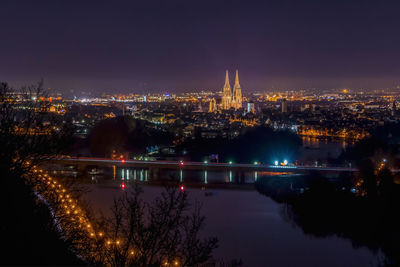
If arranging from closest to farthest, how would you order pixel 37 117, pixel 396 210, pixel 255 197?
pixel 37 117 → pixel 396 210 → pixel 255 197

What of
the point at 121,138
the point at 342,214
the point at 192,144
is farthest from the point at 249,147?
the point at 342,214

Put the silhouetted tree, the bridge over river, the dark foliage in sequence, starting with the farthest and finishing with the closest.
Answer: the dark foliage < the bridge over river < the silhouetted tree

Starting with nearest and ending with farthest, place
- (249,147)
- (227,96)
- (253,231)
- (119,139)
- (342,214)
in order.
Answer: (253,231), (342,214), (249,147), (119,139), (227,96)

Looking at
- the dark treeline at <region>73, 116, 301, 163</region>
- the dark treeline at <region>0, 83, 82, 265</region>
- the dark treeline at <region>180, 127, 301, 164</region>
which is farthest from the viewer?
the dark treeline at <region>73, 116, 301, 163</region>

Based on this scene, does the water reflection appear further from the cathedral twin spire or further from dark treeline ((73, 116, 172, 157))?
the cathedral twin spire

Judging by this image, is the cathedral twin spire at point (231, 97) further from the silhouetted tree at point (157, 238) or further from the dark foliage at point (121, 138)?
Answer: the silhouetted tree at point (157, 238)

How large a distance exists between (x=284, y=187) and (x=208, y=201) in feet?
6.38

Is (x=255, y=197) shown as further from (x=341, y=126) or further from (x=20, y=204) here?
(x=341, y=126)

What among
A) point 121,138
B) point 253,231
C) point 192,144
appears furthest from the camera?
point 192,144

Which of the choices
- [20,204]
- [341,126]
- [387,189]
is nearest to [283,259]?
[387,189]

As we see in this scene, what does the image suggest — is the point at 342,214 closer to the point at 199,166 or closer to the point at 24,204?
the point at 199,166

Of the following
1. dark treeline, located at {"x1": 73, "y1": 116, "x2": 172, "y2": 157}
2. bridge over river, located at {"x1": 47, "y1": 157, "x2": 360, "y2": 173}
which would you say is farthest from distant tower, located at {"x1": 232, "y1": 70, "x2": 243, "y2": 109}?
bridge over river, located at {"x1": 47, "y1": 157, "x2": 360, "y2": 173}

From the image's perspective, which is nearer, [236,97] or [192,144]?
[192,144]

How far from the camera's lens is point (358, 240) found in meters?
5.91
